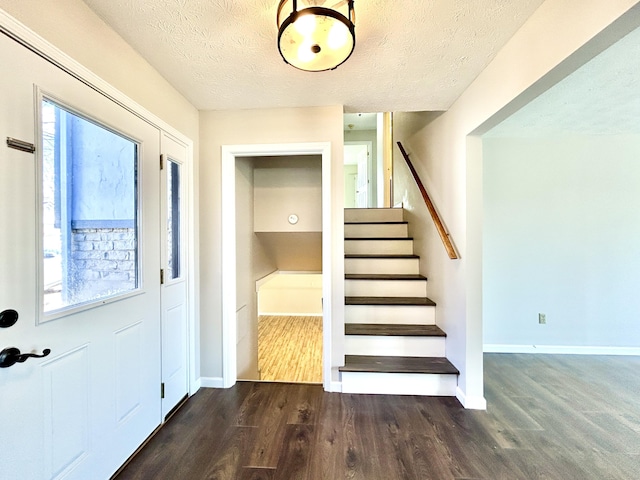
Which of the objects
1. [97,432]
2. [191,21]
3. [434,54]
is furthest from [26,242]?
[434,54]

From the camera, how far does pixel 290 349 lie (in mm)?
4359

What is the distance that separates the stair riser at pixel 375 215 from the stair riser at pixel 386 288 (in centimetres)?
119

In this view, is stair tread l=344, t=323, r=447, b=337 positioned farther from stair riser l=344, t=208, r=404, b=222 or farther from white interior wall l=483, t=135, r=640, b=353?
stair riser l=344, t=208, r=404, b=222

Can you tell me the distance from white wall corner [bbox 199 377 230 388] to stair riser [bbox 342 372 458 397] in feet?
3.67

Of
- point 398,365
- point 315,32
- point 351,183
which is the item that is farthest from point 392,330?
point 351,183

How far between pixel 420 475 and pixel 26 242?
215 centimetres

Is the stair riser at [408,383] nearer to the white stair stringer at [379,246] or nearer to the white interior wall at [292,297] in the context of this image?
the white stair stringer at [379,246]

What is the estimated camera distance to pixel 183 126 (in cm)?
211

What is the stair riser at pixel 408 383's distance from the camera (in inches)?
86.6

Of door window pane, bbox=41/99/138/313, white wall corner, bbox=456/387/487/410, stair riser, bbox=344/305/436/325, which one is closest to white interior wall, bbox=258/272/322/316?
stair riser, bbox=344/305/436/325

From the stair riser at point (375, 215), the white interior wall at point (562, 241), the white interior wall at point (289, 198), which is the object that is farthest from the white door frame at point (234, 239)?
the white interior wall at point (562, 241)

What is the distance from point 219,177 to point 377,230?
2.05 metres

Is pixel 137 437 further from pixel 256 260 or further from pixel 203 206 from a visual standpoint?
pixel 256 260

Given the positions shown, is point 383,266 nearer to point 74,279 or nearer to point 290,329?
point 74,279
